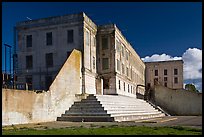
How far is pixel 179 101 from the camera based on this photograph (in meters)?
35.7

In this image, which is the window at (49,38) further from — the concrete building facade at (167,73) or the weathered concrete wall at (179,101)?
the concrete building facade at (167,73)

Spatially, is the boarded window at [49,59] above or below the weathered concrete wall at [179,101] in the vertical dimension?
above

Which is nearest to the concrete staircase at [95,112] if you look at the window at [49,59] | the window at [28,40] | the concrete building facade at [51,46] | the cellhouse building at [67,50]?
the cellhouse building at [67,50]

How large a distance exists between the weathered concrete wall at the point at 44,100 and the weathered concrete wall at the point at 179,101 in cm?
1409

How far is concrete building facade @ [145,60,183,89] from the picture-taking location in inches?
3238

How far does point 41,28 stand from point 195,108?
20211 mm

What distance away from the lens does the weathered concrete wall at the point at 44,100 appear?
17495 mm

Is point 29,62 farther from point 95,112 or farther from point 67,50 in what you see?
point 95,112

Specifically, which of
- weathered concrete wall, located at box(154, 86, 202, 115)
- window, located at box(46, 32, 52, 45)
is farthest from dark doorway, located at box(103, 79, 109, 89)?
window, located at box(46, 32, 52, 45)

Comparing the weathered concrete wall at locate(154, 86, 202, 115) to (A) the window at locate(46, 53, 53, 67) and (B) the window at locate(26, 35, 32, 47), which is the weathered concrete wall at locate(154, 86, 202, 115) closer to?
(A) the window at locate(46, 53, 53, 67)

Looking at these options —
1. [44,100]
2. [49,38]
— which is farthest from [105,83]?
[44,100]

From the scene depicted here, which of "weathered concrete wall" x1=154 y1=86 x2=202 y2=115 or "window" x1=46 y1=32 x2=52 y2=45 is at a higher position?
"window" x1=46 y1=32 x2=52 y2=45

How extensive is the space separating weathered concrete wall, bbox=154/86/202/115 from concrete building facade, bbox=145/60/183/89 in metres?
44.2

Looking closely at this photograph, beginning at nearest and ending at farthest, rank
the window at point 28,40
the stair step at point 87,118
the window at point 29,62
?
the stair step at point 87,118
the window at point 29,62
the window at point 28,40
